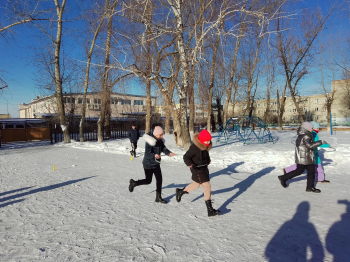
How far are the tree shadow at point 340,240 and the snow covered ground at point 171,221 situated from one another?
0.01 metres

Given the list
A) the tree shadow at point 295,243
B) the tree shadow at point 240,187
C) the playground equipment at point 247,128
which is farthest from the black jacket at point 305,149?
the playground equipment at point 247,128

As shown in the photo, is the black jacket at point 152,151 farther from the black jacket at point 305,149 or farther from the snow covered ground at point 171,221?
the black jacket at point 305,149

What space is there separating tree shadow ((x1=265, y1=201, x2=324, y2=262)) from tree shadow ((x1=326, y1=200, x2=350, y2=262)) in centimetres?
14

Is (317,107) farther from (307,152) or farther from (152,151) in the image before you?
(152,151)

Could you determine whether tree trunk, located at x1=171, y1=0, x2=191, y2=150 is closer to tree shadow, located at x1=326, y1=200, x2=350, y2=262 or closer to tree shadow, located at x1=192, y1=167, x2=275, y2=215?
tree shadow, located at x1=192, y1=167, x2=275, y2=215

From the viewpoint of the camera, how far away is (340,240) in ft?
11.0

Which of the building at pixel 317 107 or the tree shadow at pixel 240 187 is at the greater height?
the building at pixel 317 107

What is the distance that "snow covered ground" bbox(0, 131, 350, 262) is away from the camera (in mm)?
3102

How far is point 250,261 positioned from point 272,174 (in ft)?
18.0

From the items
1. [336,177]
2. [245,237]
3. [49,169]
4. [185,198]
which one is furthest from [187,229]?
[49,169]

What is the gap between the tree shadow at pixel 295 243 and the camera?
2.99 meters

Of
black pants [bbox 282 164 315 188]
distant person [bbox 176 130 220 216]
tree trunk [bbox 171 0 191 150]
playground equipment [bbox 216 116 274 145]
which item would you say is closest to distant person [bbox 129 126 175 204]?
distant person [bbox 176 130 220 216]

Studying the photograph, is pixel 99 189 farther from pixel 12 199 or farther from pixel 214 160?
pixel 214 160

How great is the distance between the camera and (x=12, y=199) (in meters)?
5.40
